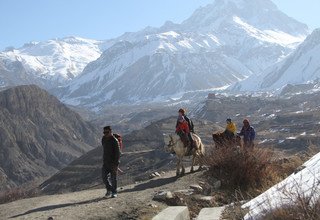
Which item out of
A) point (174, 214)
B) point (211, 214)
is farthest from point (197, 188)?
point (211, 214)

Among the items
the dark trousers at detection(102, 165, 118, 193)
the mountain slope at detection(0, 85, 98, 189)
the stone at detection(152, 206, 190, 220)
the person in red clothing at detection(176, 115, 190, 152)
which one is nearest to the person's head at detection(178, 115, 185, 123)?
the person in red clothing at detection(176, 115, 190, 152)

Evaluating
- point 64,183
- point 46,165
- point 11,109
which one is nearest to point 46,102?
point 11,109

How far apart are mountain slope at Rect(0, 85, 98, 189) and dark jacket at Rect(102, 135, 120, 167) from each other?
105196 mm

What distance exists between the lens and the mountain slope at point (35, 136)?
448 ft

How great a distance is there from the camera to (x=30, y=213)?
42.6 ft

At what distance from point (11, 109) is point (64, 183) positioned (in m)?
83.5

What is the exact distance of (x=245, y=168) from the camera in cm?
1323

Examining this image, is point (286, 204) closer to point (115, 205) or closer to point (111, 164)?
point (115, 205)

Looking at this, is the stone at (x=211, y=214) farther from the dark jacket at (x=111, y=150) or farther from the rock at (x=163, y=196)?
the dark jacket at (x=111, y=150)

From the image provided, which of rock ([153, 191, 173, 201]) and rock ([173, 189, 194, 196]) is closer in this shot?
rock ([153, 191, 173, 201])

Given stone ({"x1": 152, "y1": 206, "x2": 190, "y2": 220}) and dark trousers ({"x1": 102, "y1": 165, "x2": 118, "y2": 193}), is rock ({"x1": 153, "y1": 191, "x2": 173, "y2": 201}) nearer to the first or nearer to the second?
dark trousers ({"x1": 102, "y1": 165, "x2": 118, "y2": 193})

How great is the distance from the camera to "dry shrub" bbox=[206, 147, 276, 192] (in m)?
13.0

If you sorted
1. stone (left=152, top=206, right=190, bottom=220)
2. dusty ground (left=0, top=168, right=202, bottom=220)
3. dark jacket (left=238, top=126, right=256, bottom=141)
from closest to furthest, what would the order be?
stone (left=152, top=206, right=190, bottom=220), dusty ground (left=0, top=168, right=202, bottom=220), dark jacket (left=238, top=126, right=256, bottom=141)

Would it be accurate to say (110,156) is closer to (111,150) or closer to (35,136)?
(111,150)
